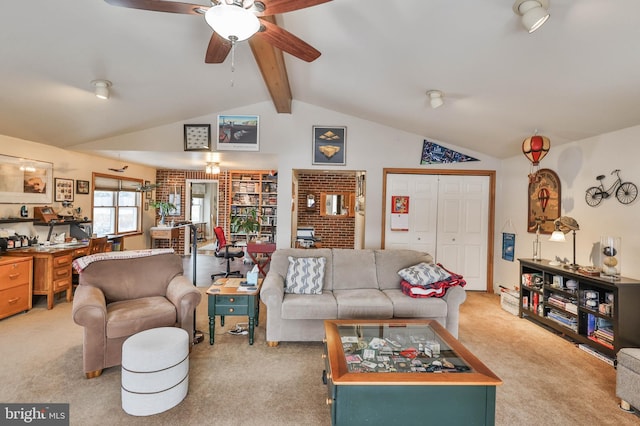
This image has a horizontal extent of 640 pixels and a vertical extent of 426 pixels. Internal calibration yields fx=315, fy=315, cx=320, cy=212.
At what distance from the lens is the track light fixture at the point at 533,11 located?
1.73 meters

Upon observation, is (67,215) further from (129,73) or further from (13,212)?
(129,73)

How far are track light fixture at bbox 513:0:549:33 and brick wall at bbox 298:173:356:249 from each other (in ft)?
17.7

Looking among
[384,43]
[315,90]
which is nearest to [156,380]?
[384,43]

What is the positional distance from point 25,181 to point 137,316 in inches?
123

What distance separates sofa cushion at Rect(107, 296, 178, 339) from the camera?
7.88ft

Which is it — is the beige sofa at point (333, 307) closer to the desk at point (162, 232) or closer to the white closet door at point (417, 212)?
the white closet door at point (417, 212)

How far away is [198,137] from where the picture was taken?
457 cm

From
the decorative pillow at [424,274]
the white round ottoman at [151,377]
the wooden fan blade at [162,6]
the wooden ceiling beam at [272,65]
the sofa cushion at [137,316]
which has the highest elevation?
the wooden ceiling beam at [272,65]

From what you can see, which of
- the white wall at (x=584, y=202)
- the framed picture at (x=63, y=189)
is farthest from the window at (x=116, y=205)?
the white wall at (x=584, y=202)

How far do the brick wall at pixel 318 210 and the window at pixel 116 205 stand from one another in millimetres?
3615

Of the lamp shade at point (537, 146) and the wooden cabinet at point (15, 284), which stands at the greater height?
the lamp shade at point (537, 146)

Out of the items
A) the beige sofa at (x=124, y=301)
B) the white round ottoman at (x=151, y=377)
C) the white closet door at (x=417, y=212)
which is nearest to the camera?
the white round ottoman at (x=151, y=377)

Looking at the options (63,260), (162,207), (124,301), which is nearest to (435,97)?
(124,301)

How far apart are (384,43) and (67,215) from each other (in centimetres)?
507
